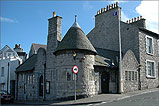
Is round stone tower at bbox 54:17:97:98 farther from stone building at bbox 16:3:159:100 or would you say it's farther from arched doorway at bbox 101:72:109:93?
arched doorway at bbox 101:72:109:93

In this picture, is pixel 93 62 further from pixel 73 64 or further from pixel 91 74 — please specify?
pixel 73 64

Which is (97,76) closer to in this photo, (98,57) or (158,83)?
(98,57)

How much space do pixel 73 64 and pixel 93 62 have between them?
220cm

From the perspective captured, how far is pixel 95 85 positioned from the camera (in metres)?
17.6

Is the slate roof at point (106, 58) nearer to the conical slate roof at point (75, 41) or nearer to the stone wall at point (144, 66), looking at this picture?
the conical slate roof at point (75, 41)

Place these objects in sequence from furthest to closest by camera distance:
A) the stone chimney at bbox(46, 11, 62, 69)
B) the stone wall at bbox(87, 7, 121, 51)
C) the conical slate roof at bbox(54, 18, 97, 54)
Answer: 1. the stone wall at bbox(87, 7, 121, 51)
2. the stone chimney at bbox(46, 11, 62, 69)
3. the conical slate roof at bbox(54, 18, 97, 54)

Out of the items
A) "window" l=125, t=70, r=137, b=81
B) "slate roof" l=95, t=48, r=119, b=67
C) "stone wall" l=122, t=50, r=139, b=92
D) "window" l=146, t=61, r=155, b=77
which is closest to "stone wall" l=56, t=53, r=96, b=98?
"slate roof" l=95, t=48, r=119, b=67

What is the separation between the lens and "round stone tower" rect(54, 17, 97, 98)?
51.9 feet

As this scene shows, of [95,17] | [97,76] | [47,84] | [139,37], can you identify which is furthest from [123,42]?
[47,84]

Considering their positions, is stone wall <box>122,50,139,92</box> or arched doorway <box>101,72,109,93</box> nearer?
arched doorway <box>101,72,109,93</box>

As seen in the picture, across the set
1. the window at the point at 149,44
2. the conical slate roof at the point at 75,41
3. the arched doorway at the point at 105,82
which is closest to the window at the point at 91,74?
the conical slate roof at the point at 75,41

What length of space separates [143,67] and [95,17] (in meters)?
10.1

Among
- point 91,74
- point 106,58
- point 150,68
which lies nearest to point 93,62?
point 91,74

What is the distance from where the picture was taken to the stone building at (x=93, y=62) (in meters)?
16.1
